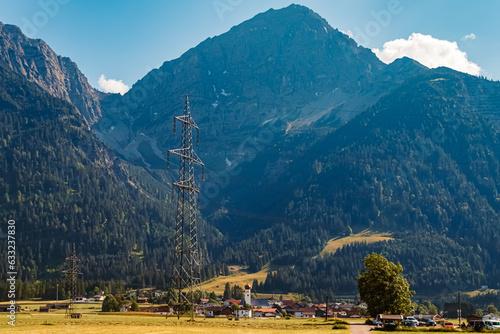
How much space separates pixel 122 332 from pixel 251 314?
131114 millimetres

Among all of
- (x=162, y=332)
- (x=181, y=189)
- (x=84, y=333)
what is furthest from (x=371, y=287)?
(x=84, y=333)

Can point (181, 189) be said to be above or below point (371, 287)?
above

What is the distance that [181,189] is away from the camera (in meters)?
96.3

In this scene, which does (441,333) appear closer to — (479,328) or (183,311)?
(479,328)

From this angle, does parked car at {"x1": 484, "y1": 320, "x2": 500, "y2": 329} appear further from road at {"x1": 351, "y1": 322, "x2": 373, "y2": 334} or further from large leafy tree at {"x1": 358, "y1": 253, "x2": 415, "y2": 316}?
large leafy tree at {"x1": 358, "y1": 253, "x2": 415, "y2": 316}

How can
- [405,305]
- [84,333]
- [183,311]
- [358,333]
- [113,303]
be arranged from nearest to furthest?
[84,333], [358,333], [405,305], [183,311], [113,303]

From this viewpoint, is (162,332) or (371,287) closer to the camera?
(162,332)

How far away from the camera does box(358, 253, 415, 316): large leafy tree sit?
109 metres

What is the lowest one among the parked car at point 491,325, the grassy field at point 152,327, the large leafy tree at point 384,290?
the parked car at point 491,325

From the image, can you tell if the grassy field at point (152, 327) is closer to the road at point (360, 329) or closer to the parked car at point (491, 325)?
the road at point (360, 329)

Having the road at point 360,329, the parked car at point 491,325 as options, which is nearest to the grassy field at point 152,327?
the road at point 360,329

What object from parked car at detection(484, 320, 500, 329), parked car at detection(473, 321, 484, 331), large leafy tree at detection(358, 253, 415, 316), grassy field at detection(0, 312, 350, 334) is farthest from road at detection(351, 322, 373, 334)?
parked car at detection(484, 320, 500, 329)

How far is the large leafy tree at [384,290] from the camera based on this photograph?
109 meters

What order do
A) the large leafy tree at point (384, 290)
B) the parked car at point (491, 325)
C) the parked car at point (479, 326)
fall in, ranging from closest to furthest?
the parked car at point (479, 326) → the parked car at point (491, 325) → the large leafy tree at point (384, 290)
